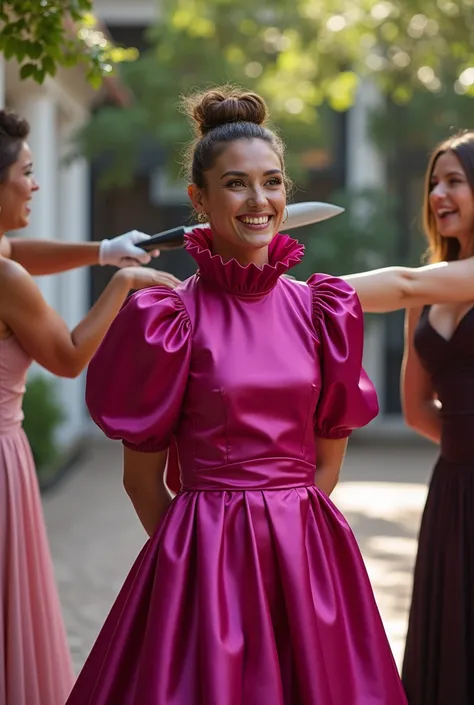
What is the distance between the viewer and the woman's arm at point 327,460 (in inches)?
121

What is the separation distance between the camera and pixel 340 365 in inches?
114

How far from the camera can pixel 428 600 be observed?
403 cm

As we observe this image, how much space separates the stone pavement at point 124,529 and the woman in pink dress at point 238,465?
122 inches

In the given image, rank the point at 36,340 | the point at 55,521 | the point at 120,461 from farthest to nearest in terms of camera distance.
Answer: the point at 120,461 → the point at 55,521 → the point at 36,340

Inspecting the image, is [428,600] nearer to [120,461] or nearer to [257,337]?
[257,337]

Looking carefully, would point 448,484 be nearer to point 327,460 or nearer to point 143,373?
point 327,460

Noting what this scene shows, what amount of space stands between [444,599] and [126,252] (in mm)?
1537

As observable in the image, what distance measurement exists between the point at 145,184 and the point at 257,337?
15.0m

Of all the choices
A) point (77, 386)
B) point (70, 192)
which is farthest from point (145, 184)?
point (77, 386)

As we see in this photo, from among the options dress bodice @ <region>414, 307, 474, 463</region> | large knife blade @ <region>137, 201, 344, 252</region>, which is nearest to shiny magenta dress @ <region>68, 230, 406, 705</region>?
large knife blade @ <region>137, 201, 344, 252</region>

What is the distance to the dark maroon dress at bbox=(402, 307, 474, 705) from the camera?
3.89 meters

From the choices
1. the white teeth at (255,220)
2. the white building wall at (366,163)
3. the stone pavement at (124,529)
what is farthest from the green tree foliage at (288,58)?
the white teeth at (255,220)

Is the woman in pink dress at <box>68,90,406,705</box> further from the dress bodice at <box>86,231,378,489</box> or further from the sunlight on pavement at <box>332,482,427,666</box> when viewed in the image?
the sunlight on pavement at <box>332,482,427,666</box>

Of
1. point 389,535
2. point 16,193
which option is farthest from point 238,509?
point 389,535
